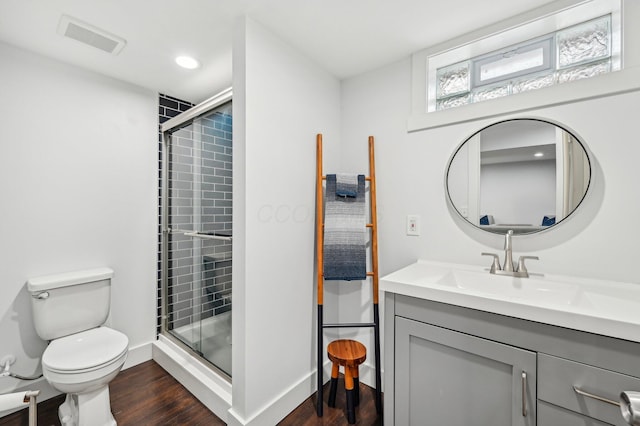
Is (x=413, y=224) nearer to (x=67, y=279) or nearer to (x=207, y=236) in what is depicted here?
(x=207, y=236)

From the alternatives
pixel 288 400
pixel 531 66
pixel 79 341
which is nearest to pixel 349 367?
pixel 288 400

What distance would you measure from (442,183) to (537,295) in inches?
28.6

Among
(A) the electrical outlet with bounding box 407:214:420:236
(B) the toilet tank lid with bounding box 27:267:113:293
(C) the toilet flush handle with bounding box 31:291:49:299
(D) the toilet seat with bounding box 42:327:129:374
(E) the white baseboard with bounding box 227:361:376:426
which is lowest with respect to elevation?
(E) the white baseboard with bounding box 227:361:376:426

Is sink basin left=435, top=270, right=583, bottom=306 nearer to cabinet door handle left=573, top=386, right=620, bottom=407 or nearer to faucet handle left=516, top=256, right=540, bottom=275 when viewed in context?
faucet handle left=516, top=256, right=540, bottom=275

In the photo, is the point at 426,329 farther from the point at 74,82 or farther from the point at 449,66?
the point at 74,82

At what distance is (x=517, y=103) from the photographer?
4.54 feet

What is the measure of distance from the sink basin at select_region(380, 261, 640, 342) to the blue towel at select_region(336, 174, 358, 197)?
0.58 metres

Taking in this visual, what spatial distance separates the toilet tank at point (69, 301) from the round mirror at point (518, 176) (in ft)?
7.68

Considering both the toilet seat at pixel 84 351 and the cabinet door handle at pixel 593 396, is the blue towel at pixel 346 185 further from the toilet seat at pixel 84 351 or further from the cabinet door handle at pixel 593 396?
the toilet seat at pixel 84 351

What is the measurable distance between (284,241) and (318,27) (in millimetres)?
1213

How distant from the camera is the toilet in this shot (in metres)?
1.36

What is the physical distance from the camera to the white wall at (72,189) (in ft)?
5.31

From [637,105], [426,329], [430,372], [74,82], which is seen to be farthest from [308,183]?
[74,82]

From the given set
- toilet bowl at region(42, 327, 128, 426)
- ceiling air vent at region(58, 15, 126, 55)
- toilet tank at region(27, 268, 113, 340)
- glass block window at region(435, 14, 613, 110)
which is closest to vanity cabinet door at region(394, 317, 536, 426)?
glass block window at region(435, 14, 613, 110)
